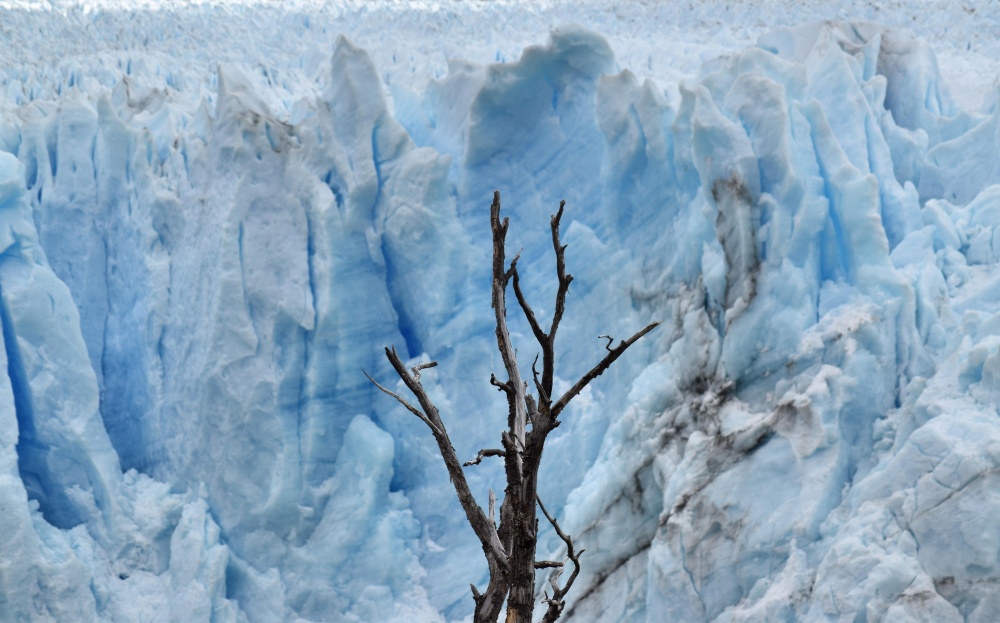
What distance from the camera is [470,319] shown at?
711 cm

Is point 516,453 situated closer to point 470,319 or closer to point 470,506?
point 470,506

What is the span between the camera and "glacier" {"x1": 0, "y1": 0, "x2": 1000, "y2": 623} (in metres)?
5.47

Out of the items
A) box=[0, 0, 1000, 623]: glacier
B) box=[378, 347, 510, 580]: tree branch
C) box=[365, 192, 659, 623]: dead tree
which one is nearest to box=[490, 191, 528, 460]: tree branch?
box=[365, 192, 659, 623]: dead tree

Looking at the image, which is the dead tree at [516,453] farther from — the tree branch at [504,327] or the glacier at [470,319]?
the glacier at [470,319]

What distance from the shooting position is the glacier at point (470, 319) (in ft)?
17.9

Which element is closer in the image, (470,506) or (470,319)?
(470,506)

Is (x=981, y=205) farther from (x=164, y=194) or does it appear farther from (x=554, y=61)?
(x=164, y=194)

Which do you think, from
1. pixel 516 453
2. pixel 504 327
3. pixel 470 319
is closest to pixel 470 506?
pixel 516 453

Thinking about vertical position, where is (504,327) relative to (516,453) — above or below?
above

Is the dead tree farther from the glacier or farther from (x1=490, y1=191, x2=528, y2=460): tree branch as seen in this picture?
the glacier

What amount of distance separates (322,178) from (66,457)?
264cm

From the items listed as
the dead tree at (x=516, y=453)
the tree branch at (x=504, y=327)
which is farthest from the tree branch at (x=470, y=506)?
the tree branch at (x=504, y=327)

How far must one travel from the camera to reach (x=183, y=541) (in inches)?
265

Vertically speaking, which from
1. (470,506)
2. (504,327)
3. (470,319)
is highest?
(470,319)
